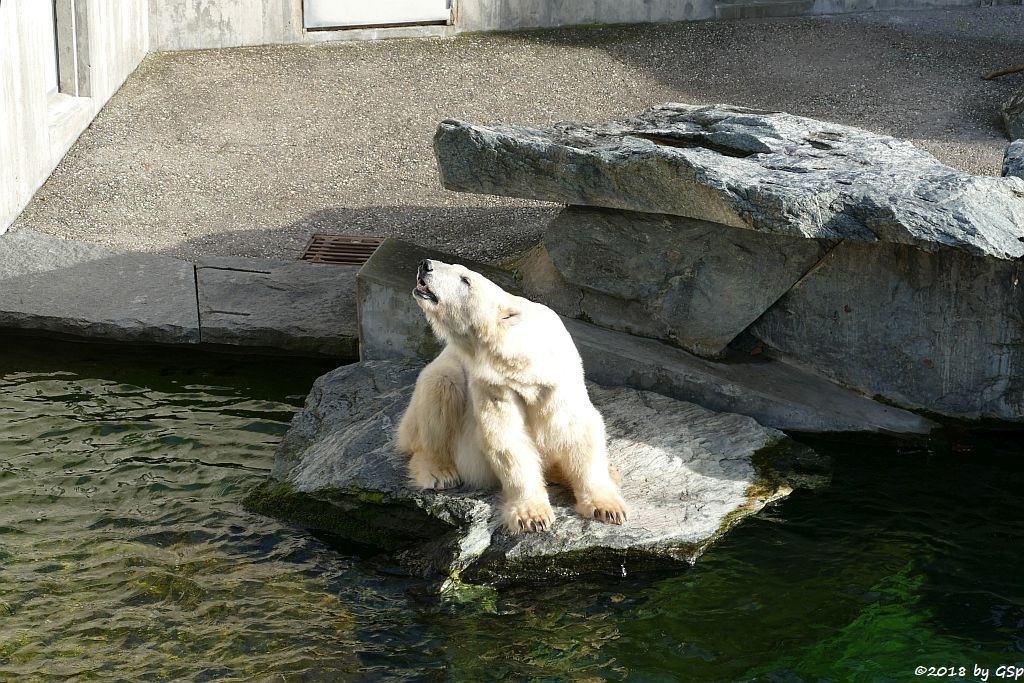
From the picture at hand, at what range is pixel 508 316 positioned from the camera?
4.73m

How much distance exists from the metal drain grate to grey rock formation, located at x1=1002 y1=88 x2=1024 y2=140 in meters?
6.07

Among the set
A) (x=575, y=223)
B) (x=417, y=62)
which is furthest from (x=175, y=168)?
(x=575, y=223)

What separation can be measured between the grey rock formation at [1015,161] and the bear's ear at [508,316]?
3.57 m

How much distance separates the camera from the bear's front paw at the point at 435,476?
5184mm

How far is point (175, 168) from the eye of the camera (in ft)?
32.5

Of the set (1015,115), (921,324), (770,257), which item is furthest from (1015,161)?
(1015,115)

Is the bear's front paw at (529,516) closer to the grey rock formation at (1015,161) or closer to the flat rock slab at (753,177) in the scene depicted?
the flat rock slab at (753,177)

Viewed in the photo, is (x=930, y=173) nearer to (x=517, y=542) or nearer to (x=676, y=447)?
(x=676, y=447)

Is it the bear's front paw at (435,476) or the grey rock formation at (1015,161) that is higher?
the grey rock formation at (1015,161)

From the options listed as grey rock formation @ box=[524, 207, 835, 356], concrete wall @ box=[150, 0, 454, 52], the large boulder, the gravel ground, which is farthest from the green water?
concrete wall @ box=[150, 0, 454, 52]

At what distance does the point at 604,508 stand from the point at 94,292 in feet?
15.2

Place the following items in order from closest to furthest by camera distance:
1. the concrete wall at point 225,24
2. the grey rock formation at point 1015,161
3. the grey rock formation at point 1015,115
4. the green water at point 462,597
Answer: the green water at point 462,597 → the grey rock formation at point 1015,161 → the grey rock formation at point 1015,115 → the concrete wall at point 225,24

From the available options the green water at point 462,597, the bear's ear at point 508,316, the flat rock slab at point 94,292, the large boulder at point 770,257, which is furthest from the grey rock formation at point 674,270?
Result: the flat rock slab at point 94,292

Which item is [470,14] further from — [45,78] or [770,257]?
[770,257]
